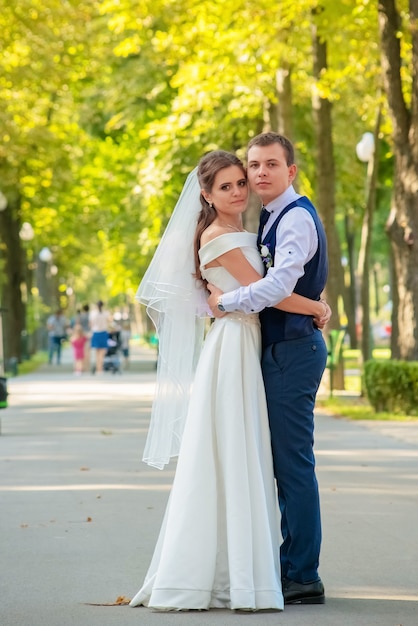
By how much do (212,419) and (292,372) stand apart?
405mm

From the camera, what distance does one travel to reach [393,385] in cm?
1861

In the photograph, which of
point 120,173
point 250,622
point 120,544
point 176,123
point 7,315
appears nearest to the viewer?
point 250,622

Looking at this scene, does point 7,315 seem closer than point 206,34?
No

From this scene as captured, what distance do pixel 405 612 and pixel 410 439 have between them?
29.5ft

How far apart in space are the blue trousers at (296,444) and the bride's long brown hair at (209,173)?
2.07ft

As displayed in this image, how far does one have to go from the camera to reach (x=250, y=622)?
609cm

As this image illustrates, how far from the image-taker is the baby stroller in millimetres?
36375

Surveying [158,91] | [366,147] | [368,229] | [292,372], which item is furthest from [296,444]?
[158,91]

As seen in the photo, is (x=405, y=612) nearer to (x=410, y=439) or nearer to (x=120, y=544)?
(x=120, y=544)

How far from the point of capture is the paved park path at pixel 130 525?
6.44m

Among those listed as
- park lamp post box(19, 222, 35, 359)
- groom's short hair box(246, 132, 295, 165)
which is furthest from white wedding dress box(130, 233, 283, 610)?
park lamp post box(19, 222, 35, 359)

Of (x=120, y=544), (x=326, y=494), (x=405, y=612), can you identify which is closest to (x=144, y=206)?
(x=326, y=494)

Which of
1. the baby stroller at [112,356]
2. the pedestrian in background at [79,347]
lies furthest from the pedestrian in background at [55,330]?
the baby stroller at [112,356]

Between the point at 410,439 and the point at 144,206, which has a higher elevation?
the point at 144,206
